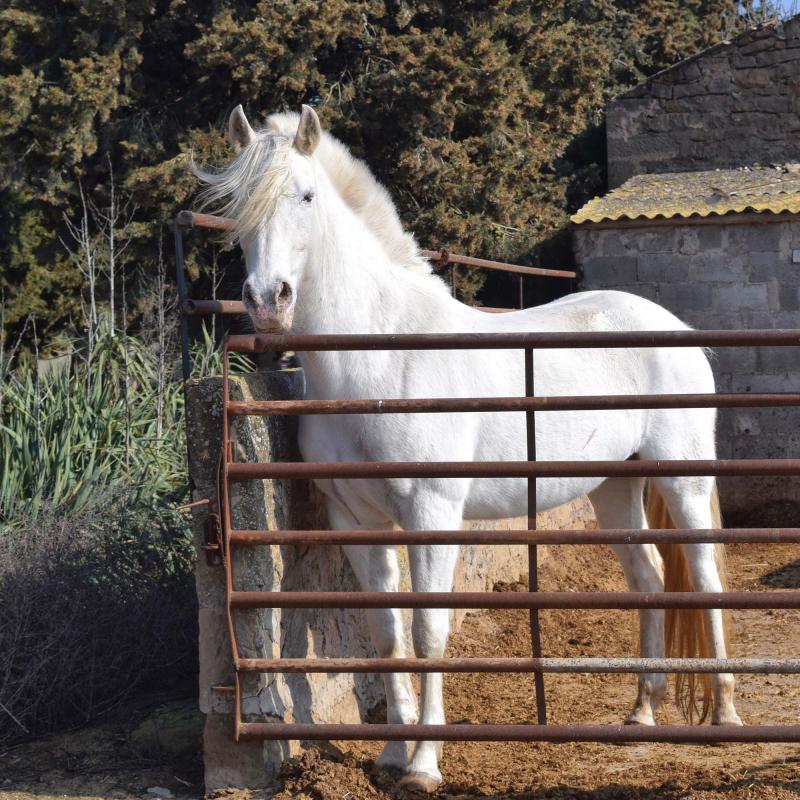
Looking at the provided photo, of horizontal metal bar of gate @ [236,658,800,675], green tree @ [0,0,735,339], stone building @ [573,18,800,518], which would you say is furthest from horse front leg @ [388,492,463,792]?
green tree @ [0,0,735,339]

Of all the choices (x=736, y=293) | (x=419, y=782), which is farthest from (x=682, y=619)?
(x=736, y=293)

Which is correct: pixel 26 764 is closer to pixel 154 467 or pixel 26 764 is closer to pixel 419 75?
pixel 154 467

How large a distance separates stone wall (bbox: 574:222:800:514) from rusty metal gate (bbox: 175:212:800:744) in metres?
7.30

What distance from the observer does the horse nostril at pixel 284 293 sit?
3.48 metres

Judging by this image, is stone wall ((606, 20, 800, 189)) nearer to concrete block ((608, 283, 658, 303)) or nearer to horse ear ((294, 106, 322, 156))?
concrete block ((608, 283, 658, 303))

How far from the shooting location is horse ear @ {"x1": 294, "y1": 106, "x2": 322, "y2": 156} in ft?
12.4

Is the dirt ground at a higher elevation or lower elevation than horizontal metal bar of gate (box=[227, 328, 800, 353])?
lower

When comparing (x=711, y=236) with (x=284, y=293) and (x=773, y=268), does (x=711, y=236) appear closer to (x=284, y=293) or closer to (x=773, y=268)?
(x=773, y=268)

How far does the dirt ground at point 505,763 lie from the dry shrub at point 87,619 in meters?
0.20

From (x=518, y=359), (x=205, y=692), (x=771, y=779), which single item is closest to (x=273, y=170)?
(x=518, y=359)

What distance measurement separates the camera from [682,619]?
458 centimetres

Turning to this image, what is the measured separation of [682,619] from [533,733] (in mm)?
1488

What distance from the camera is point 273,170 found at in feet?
11.9

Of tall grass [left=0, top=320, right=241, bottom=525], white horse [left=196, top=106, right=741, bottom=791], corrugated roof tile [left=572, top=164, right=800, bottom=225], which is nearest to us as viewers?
white horse [left=196, top=106, right=741, bottom=791]
